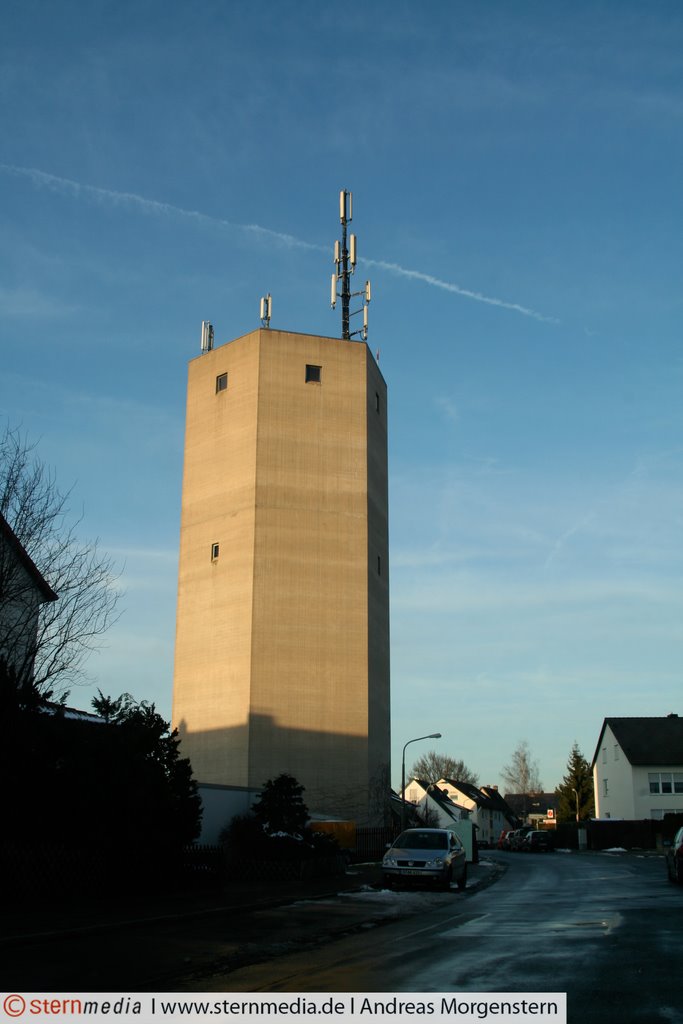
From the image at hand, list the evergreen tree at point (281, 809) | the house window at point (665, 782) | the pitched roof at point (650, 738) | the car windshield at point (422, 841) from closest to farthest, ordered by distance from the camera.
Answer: the car windshield at point (422, 841) < the evergreen tree at point (281, 809) < the house window at point (665, 782) < the pitched roof at point (650, 738)

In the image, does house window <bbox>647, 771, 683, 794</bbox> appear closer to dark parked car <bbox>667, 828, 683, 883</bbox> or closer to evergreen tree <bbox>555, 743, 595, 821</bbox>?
evergreen tree <bbox>555, 743, 595, 821</bbox>

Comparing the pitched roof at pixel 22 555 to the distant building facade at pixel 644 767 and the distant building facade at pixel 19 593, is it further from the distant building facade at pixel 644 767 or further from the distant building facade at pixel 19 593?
the distant building facade at pixel 644 767

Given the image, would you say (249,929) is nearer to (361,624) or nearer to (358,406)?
(361,624)

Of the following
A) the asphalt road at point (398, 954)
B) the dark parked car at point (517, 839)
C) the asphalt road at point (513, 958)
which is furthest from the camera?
the dark parked car at point (517, 839)

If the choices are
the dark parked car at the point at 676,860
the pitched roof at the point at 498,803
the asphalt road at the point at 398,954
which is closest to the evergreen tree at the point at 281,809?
the asphalt road at the point at 398,954

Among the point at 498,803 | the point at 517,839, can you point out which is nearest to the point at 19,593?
the point at 517,839

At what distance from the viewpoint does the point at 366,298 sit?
5094 centimetres

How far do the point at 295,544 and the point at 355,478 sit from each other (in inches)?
179

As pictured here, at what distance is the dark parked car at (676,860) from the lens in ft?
82.0

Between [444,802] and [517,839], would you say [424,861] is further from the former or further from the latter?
[444,802]

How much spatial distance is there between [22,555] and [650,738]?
2409 inches

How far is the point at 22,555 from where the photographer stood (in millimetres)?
19688

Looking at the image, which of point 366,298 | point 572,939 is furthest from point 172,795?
point 366,298

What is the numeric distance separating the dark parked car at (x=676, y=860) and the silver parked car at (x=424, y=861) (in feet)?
18.8
